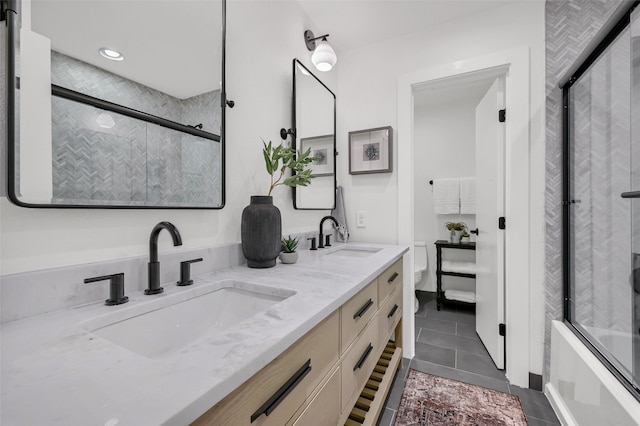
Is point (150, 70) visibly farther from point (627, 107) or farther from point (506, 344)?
point (506, 344)

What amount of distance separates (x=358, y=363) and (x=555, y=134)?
1.69 metres

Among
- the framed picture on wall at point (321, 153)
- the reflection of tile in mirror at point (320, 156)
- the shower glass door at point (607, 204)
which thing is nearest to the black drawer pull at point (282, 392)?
the shower glass door at point (607, 204)

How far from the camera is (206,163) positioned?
110 cm

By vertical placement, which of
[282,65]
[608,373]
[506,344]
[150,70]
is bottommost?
[506,344]

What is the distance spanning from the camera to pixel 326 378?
786 millimetres

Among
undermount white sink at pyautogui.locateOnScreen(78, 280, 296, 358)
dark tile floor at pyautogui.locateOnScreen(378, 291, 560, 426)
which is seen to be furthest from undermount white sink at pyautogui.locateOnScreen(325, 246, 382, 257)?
undermount white sink at pyautogui.locateOnScreen(78, 280, 296, 358)

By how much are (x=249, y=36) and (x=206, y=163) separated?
0.74m

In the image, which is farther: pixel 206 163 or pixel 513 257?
pixel 513 257

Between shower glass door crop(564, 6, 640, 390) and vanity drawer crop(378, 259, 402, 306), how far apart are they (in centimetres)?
90

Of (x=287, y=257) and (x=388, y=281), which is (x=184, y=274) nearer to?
(x=287, y=257)

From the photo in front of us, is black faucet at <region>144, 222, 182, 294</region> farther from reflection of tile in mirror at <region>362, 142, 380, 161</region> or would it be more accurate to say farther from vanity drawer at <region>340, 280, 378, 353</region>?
reflection of tile in mirror at <region>362, 142, 380, 161</region>

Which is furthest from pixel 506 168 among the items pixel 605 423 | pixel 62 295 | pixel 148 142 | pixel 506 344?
pixel 62 295

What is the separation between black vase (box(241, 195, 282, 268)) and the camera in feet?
3.75

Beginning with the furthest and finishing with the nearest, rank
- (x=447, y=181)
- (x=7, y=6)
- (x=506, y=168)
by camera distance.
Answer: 1. (x=447, y=181)
2. (x=506, y=168)
3. (x=7, y=6)
